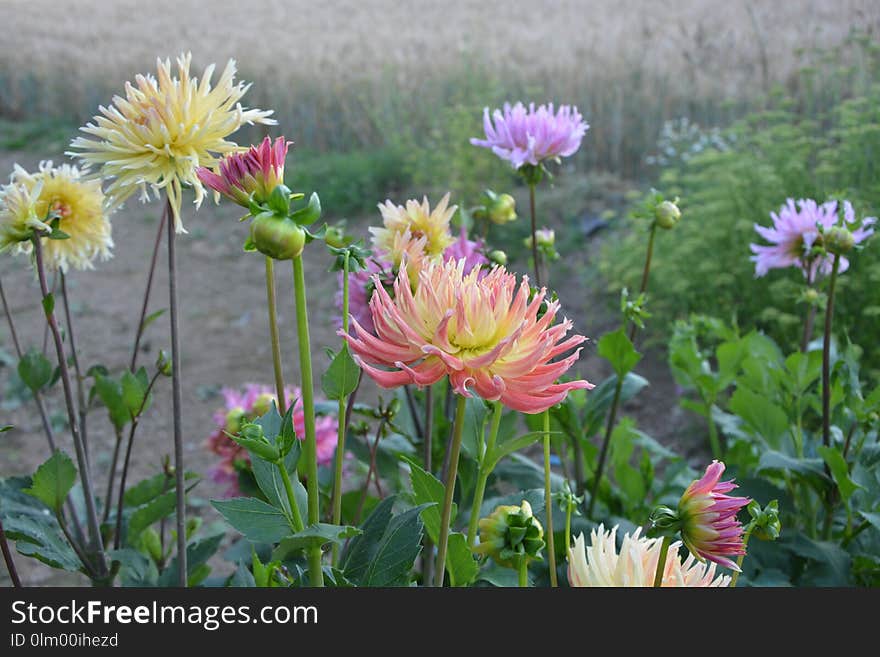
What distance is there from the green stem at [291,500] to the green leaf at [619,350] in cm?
60

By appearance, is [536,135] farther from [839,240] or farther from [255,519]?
[255,519]

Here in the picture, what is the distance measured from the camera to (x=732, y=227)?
8.09 feet

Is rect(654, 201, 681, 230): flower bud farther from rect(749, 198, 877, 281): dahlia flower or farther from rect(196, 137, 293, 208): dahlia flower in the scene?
rect(196, 137, 293, 208): dahlia flower

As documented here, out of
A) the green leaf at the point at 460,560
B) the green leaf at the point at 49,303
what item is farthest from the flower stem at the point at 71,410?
the green leaf at the point at 460,560

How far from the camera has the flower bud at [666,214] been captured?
0.98m

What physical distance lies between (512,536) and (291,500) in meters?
0.13

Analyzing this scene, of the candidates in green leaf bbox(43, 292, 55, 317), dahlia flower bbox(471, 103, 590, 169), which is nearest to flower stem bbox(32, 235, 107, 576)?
green leaf bbox(43, 292, 55, 317)

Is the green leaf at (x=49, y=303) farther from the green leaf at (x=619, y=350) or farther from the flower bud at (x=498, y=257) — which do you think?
the green leaf at (x=619, y=350)

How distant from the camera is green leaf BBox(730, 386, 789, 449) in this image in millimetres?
1171

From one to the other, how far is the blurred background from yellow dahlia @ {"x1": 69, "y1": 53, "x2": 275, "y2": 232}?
0.55m

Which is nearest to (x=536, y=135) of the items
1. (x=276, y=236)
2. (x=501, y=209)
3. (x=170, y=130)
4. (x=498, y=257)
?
(x=501, y=209)

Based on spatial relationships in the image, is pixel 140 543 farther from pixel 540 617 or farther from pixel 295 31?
pixel 295 31

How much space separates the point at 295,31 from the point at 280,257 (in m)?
7.27

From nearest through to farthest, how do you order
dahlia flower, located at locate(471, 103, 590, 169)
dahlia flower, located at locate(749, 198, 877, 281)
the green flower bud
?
the green flower bud, dahlia flower, located at locate(471, 103, 590, 169), dahlia flower, located at locate(749, 198, 877, 281)
